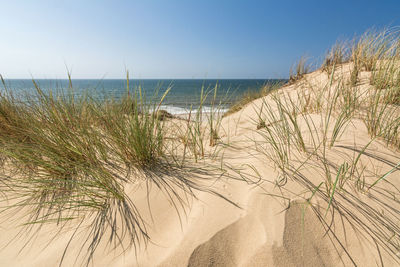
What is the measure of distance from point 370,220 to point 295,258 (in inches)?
15.9

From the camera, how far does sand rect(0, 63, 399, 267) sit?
0.68m

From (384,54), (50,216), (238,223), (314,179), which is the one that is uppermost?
Result: (384,54)

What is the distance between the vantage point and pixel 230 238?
0.75 metres

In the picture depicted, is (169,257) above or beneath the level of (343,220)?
beneath

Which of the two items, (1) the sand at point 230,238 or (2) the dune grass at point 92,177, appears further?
(2) the dune grass at point 92,177

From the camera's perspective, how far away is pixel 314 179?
982mm

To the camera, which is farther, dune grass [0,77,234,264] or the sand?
dune grass [0,77,234,264]

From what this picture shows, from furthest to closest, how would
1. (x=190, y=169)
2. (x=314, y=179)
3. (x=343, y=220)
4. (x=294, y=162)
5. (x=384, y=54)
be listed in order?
(x=384, y=54)
(x=190, y=169)
(x=294, y=162)
(x=314, y=179)
(x=343, y=220)

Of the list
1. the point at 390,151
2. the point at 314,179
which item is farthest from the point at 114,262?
the point at 390,151

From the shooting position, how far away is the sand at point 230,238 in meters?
0.68

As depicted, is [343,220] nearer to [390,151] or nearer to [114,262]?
[390,151]

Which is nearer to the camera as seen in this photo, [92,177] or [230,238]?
[230,238]

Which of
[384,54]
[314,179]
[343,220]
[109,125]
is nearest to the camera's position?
[343,220]

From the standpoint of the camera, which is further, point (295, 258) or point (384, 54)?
point (384, 54)
